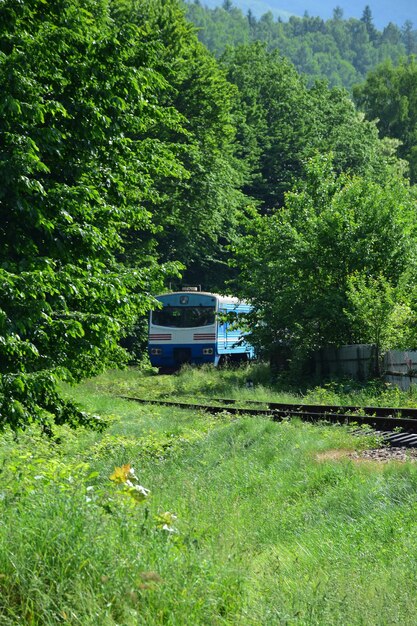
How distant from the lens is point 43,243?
1238 cm

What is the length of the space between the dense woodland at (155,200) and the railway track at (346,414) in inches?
127

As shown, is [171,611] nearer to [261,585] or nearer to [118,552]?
[118,552]

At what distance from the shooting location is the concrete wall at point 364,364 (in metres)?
23.4

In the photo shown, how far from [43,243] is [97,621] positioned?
308 inches

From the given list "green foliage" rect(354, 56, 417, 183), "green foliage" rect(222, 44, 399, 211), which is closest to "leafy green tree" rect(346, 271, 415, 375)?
"green foliage" rect(222, 44, 399, 211)

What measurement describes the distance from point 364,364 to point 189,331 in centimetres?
1178

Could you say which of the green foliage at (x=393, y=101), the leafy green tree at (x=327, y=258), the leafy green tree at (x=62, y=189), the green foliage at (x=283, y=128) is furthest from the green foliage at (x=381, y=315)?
the green foliage at (x=393, y=101)

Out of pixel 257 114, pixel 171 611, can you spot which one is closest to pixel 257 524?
pixel 171 611

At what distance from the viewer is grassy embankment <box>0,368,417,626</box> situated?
5.44 meters

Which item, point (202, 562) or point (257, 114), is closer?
point (202, 562)

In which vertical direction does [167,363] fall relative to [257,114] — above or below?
below

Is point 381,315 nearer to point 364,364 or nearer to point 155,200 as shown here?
point 364,364

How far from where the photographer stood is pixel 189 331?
35.9 metres

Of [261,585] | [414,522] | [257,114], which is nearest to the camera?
[261,585]
